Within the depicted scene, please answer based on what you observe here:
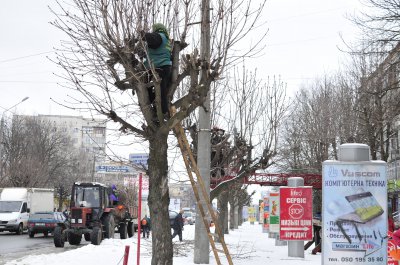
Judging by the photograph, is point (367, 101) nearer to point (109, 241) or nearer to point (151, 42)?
point (109, 241)

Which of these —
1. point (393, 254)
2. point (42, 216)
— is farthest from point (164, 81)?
point (42, 216)

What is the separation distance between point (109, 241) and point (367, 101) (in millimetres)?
13989

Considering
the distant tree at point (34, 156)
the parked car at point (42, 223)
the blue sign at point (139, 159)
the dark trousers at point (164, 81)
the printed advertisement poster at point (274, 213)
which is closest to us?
the dark trousers at point (164, 81)

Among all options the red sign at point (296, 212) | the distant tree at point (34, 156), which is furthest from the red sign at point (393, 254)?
the distant tree at point (34, 156)

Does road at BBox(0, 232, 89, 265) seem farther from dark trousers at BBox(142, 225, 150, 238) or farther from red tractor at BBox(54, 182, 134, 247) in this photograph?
dark trousers at BBox(142, 225, 150, 238)

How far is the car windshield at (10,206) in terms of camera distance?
3744 cm

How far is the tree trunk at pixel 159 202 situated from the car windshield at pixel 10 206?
30.5 meters

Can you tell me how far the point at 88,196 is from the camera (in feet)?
94.7

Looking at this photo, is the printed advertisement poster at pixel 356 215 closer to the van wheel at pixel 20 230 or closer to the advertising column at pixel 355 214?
the advertising column at pixel 355 214

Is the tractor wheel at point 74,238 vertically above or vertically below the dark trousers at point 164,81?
below

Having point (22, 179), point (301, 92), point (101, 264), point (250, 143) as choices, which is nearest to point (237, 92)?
point (250, 143)

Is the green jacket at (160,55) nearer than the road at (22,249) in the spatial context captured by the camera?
Yes

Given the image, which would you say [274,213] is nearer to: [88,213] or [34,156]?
[88,213]

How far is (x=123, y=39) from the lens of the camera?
9219 mm
